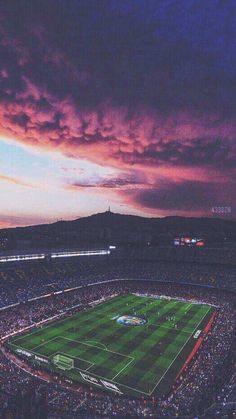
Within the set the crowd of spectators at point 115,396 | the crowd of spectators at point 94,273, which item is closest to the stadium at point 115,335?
the crowd of spectators at point 115,396

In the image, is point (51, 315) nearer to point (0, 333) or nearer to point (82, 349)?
point (0, 333)

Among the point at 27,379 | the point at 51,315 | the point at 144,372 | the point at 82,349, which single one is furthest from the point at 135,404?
the point at 51,315

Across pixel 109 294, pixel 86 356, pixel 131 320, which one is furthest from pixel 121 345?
pixel 109 294

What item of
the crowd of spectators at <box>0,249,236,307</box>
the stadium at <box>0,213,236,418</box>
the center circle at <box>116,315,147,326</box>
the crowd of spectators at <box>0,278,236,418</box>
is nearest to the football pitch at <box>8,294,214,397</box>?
the center circle at <box>116,315,147,326</box>

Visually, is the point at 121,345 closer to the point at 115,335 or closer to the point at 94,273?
the point at 115,335

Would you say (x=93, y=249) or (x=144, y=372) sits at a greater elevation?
(x=93, y=249)

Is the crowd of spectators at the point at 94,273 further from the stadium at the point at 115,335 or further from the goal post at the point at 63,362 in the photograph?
the goal post at the point at 63,362

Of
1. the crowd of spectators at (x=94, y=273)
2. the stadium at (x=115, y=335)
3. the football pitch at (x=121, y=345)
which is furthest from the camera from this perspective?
the crowd of spectators at (x=94, y=273)
